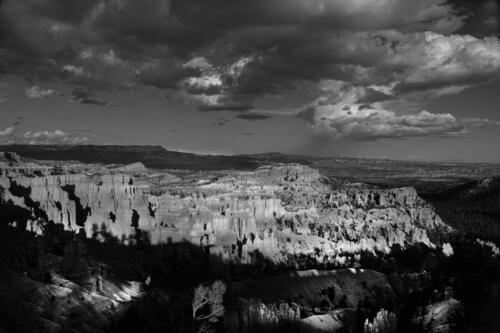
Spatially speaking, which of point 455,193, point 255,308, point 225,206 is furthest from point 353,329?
point 455,193

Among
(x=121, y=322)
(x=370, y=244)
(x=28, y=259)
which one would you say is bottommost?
(x=370, y=244)

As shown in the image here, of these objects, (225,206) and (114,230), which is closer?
(114,230)

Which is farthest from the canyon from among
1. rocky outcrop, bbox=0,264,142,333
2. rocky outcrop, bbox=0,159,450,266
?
rocky outcrop, bbox=0,159,450,266

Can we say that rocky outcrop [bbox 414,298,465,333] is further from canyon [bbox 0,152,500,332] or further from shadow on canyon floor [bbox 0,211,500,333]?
shadow on canyon floor [bbox 0,211,500,333]

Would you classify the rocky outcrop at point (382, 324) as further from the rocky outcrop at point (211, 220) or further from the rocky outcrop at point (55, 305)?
the rocky outcrop at point (211, 220)

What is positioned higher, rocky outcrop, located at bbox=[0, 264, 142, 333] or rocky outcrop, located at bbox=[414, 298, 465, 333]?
rocky outcrop, located at bbox=[0, 264, 142, 333]

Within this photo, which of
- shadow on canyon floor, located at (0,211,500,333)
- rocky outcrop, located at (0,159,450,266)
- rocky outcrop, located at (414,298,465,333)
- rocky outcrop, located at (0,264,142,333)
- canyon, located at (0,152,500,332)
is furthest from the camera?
rocky outcrop, located at (0,159,450,266)

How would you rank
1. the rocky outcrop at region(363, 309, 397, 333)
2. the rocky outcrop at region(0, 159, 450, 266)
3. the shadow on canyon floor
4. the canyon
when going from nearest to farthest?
the canyon < the shadow on canyon floor < the rocky outcrop at region(363, 309, 397, 333) < the rocky outcrop at region(0, 159, 450, 266)

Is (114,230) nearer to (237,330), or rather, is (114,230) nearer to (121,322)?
(237,330)

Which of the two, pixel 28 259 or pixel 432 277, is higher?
pixel 28 259

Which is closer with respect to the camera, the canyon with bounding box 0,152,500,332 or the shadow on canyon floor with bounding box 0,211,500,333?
the canyon with bounding box 0,152,500,332

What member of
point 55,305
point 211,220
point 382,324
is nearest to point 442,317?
point 382,324
